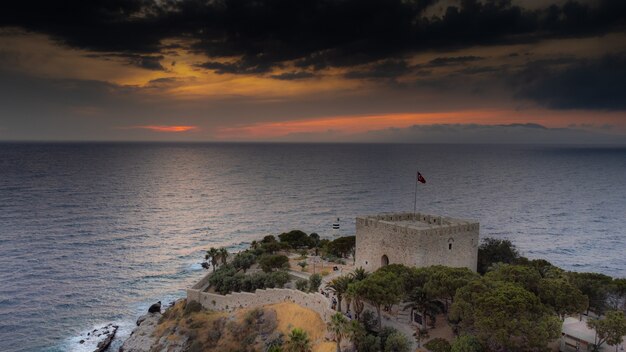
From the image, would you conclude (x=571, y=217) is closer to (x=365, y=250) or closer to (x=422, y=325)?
(x=365, y=250)

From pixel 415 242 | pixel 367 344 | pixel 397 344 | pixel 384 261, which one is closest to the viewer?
pixel 397 344

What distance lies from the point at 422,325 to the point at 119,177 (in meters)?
179

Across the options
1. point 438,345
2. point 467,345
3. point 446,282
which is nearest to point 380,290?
point 446,282

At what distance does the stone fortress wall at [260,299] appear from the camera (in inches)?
1565

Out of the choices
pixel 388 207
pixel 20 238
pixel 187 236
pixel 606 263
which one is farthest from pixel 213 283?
pixel 388 207

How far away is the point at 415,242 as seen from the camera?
43188 mm

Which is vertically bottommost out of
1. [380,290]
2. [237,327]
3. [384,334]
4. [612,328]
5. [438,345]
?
[237,327]

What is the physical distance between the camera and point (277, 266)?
176 ft

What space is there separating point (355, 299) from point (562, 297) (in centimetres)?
1559

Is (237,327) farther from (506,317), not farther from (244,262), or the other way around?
(506,317)

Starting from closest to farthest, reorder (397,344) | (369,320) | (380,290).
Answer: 1. (397,344)
2. (380,290)
3. (369,320)

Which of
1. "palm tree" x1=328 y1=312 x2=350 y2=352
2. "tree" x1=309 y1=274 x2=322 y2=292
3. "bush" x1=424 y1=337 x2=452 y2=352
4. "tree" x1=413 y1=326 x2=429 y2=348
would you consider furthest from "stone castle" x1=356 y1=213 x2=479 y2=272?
"palm tree" x1=328 y1=312 x2=350 y2=352

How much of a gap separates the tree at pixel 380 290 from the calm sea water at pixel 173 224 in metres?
30.9

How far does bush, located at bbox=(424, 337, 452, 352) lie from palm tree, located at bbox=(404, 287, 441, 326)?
2388mm
